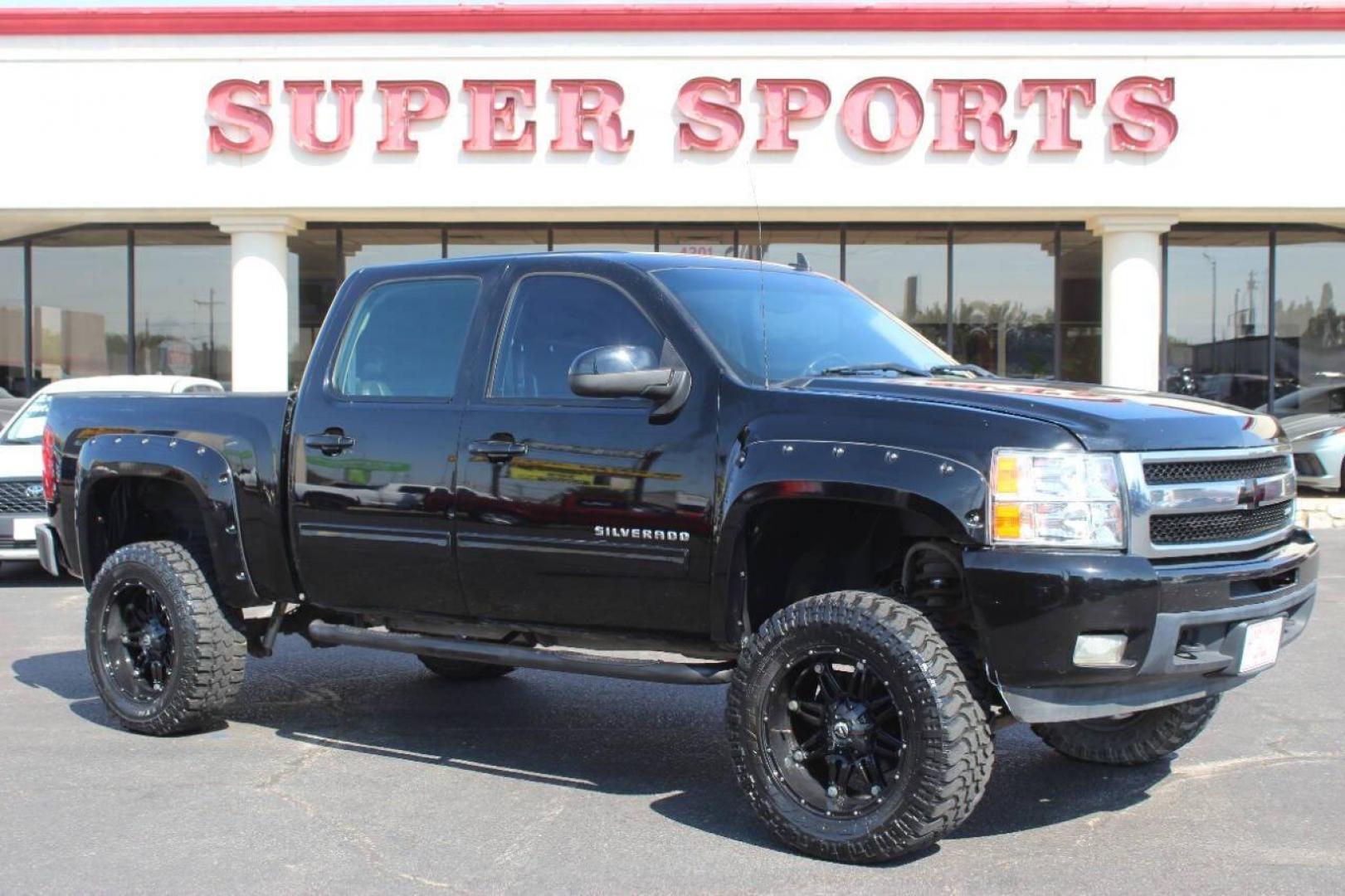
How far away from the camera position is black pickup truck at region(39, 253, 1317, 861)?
4316 mm

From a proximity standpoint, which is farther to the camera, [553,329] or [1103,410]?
[553,329]

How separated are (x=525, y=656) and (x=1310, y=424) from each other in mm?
14770

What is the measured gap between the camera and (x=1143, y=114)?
60.5 feet

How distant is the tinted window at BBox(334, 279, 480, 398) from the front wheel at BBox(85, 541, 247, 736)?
1166 millimetres

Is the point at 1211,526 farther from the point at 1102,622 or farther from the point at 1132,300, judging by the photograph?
the point at 1132,300

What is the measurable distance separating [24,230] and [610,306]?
18.7 m

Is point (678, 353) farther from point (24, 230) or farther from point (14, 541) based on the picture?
point (24, 230)

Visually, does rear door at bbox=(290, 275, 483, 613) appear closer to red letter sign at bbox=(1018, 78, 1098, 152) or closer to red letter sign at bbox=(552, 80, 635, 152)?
red letter sign at bbox=(552, 80, 635, 152)

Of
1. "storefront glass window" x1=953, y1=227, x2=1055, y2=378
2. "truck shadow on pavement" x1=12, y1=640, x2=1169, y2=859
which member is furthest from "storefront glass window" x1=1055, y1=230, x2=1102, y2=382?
"truck shadow on pavement" x1=12, y1=640, x2=1169, y2=859

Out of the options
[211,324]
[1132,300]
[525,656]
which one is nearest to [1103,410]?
[525,656]

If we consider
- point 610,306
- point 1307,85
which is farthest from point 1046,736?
point 1307,85

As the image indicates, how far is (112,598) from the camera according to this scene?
6.56 meters

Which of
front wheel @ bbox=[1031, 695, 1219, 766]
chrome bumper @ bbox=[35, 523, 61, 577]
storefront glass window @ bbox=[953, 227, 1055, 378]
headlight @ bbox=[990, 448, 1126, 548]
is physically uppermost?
storefront glass window @ bbox=[953, 227, 1055, 378]

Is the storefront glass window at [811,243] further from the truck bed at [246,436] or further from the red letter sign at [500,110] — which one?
the truck bed at [246,436]
